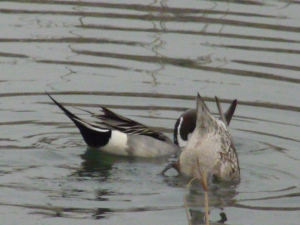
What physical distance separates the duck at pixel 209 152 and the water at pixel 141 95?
5.6 inches

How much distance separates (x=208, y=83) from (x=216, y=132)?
2.58 meters

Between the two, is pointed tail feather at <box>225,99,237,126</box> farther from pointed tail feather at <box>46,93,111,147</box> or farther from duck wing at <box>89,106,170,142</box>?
pointed tail feather at <box>46,93,111,147</box>

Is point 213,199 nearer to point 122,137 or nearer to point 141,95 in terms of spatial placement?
point 122,137

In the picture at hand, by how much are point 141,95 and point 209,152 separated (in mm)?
Answer: 2296

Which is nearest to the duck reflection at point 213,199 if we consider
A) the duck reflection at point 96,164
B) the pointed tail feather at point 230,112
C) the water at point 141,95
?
the water at point 141,95

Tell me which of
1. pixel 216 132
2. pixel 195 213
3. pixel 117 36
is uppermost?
pixel 117 36

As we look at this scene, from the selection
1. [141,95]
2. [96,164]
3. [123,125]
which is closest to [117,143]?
[123,125]

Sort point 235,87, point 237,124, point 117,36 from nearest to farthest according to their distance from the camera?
point 237,124 < point 235,87 < point 117,36

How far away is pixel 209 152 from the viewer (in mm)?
7945

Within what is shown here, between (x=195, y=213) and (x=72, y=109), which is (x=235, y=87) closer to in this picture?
(x=72, y=109)

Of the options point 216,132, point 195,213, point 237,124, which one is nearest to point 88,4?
point 237,124

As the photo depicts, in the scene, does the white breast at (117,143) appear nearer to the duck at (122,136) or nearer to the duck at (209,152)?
the duck at (122,136)

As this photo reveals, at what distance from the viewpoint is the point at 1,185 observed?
23.9 ft

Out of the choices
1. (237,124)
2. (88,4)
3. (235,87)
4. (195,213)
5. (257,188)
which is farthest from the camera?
(88,4)
